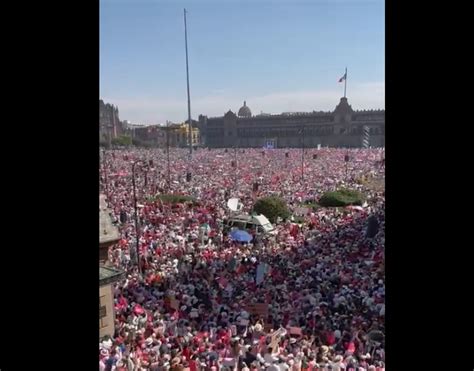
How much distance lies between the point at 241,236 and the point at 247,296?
196 inches

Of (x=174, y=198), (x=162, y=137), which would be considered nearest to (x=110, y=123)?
(x=162, y=137)

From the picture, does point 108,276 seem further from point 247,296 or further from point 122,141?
point 122,141

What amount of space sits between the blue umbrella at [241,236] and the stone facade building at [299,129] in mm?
51951

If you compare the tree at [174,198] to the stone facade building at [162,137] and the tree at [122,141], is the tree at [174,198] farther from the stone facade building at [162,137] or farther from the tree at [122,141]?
the stone facade building at [162,137]

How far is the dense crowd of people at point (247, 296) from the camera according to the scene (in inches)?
260

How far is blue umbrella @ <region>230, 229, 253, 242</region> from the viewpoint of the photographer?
1385 centimetres

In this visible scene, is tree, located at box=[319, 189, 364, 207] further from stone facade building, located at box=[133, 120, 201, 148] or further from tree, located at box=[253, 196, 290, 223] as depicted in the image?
stone facade building, located at box=[133, 120, 201, 148]

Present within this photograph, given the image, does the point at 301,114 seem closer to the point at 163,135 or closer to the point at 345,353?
the point at 163,135

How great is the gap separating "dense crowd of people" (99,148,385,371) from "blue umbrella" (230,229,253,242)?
0.14m

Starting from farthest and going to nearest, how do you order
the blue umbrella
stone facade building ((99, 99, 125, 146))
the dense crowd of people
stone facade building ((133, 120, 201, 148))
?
stone facade building ((133, 120, 201, 148))
stone facade building ((99, 99, 125, 146))
the blue umbrella
the dense crowd of people

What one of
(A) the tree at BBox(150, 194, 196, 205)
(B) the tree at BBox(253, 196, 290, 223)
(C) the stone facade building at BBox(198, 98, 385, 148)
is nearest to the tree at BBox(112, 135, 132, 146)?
(C) the stone facade building at BBox(198, 98, 385, 148)
